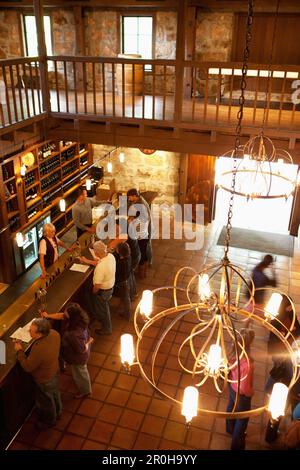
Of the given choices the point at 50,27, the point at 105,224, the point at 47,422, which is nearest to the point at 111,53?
the point at 50,27

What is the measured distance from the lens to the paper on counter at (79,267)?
6456mm

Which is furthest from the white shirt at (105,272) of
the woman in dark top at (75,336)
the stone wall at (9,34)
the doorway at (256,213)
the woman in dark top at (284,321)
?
the stone wall at (9,34)

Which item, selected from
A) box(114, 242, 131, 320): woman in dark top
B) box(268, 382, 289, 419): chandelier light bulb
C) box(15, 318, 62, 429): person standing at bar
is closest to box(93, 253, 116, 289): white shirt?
box(114, 242, 131, 320): woman in dark top

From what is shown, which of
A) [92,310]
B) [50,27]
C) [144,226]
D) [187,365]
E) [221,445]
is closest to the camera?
[221,445]

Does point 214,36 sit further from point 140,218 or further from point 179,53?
point 140,218

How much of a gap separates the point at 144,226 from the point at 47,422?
3.53 meters

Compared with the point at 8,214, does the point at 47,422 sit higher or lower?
lower

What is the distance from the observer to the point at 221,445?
16.0ft

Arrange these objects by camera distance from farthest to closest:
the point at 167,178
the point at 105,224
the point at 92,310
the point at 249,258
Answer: the point at 167,178, the point at 249,258, the point at 105,224, the point at 92,310

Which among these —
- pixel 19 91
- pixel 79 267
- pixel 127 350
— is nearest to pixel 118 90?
pixel 19 91

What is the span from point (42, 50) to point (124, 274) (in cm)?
409

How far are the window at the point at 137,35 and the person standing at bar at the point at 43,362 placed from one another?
775cm

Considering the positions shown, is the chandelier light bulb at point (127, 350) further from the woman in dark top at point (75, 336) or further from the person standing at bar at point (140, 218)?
the person standing at bar at point (140, 218)
